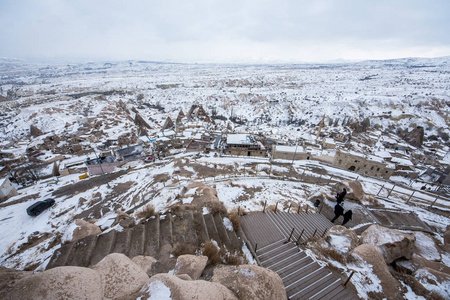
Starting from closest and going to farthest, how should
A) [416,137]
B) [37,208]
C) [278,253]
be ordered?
1. [278,253]
2. [37,208]
3. [416,137]

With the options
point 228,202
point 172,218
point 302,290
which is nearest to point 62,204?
point 172,218

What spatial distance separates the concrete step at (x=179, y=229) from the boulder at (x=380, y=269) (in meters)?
8.40

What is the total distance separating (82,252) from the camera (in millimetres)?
7887

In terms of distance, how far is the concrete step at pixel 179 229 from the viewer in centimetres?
838

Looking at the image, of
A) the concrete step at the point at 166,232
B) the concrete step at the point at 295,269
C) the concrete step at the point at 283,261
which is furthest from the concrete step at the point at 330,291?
the concrete step at the point at 166,232

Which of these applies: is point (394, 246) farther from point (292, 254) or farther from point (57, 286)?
point (57, 286)

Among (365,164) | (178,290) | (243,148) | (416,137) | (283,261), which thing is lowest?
(416,137)

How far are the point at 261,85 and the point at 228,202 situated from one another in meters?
124

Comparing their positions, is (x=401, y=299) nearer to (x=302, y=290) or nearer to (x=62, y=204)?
(x=302, y=290)

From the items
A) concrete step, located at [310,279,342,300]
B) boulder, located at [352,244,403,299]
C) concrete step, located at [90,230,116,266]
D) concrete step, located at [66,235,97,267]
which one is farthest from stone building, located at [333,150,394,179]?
concrete step, located at [66,235,97,267]

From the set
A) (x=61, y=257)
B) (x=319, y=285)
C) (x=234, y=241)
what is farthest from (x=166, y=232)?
(x=319, y=285)

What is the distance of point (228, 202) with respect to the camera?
14.0 m

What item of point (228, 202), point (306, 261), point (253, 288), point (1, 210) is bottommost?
point (1, 210)

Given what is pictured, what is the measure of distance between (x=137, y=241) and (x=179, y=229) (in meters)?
2.10
